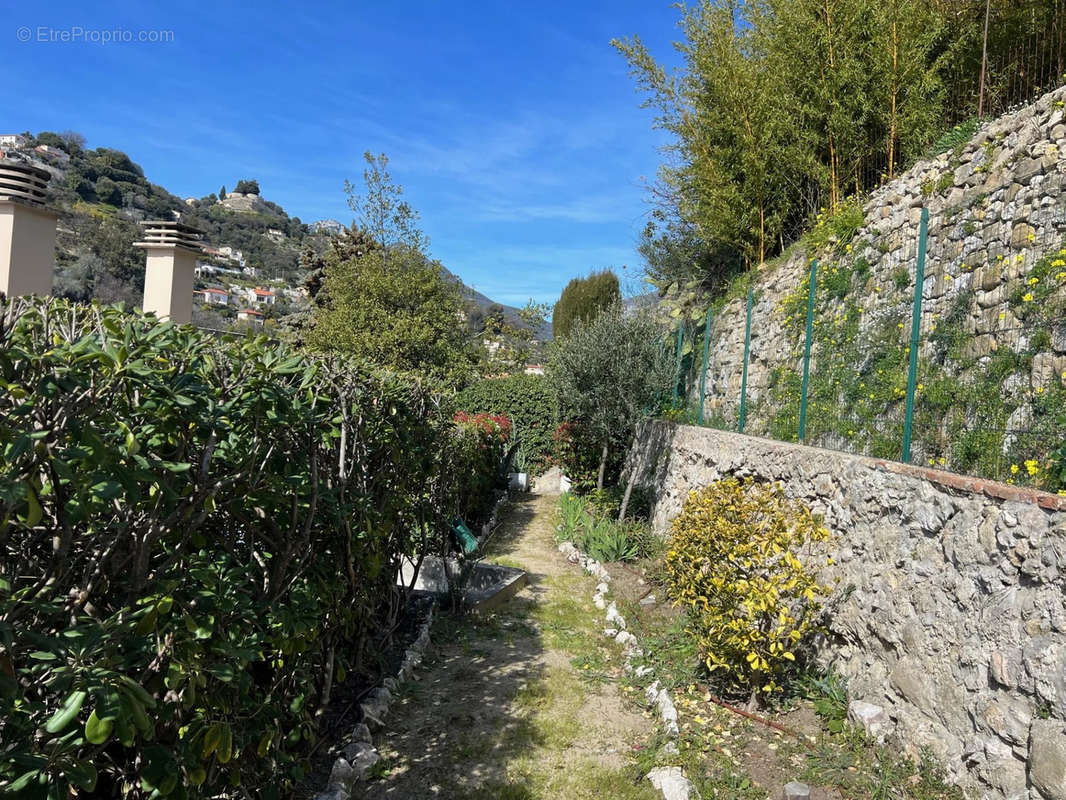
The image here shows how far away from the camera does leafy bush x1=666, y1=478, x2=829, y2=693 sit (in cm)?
393

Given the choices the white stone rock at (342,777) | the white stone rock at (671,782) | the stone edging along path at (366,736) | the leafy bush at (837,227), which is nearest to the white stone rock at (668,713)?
the white stone rock at (671,782)

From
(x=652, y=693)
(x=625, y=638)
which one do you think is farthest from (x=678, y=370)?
(x=652, y=693)

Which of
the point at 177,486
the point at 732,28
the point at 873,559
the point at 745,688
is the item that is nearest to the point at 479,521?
the point at 745,688

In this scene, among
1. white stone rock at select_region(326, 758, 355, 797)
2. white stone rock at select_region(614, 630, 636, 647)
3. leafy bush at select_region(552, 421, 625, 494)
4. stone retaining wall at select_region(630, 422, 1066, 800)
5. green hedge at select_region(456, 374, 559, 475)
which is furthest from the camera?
green hedge at select_region(456, 374, 559, 475)

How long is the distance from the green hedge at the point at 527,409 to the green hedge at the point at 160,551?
11.2 m

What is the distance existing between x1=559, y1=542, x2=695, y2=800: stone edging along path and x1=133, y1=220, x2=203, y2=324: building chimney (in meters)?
5.12

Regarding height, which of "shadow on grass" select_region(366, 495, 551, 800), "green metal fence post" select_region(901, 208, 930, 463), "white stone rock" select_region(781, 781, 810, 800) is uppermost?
"green metal fence post" select_region(901, 208, 930, 463)

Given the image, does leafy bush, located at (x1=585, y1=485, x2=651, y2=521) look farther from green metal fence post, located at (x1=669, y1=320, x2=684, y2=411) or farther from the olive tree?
green metal fence post, located at (x1=669, y1=320, x2=684, y2=411)

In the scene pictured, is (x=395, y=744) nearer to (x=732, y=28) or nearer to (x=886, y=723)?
(x=886, y=723)

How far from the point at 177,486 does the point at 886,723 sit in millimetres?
3865

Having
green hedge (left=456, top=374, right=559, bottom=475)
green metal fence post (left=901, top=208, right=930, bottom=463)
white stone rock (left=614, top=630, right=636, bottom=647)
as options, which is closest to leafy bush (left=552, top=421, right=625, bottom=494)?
green hedge (left=456, top=374, right=559, bottom=475)

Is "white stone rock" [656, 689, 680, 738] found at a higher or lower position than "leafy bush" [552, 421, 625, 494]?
lower

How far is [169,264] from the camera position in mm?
6117

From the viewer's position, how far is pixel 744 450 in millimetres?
6461
